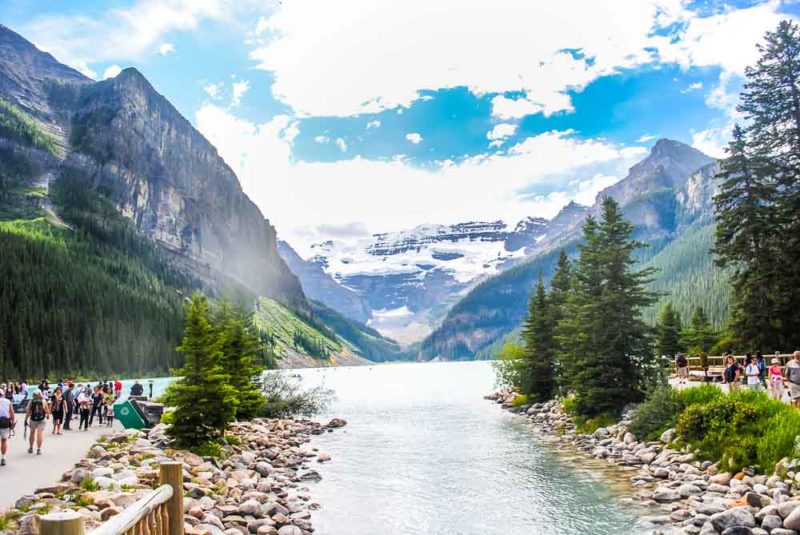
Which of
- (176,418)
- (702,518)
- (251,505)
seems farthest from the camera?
(176,418)

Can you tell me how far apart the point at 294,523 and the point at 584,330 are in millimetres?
30472

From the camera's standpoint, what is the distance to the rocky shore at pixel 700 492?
18.7m

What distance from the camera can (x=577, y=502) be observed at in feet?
85.5

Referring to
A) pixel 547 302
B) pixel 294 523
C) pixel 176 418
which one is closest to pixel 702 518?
pixel 294 523

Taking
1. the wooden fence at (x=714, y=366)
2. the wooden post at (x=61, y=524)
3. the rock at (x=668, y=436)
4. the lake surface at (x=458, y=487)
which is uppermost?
the wooden post at (x=61, y=524)

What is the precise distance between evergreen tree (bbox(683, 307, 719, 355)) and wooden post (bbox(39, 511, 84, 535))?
251 ft

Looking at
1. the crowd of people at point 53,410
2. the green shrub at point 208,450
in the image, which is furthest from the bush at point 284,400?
the green shrub at point 208,450

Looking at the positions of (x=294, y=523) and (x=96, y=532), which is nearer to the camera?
(x=96, y=532)

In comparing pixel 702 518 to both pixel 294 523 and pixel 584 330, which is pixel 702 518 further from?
pixel 584 330

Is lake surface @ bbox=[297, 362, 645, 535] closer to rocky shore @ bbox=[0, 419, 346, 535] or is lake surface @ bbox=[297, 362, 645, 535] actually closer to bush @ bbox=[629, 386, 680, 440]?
rocky shore @ bbox=[0, 419, 346, 535]

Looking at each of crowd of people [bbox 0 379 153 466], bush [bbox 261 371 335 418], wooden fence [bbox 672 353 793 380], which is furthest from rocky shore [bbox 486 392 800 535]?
bush [bbox 261 371 335 418]

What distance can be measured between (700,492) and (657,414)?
1199 cm

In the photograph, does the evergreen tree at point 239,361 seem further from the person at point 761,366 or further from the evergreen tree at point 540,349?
the person at point 761,366

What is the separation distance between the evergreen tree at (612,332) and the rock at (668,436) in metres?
9.71
